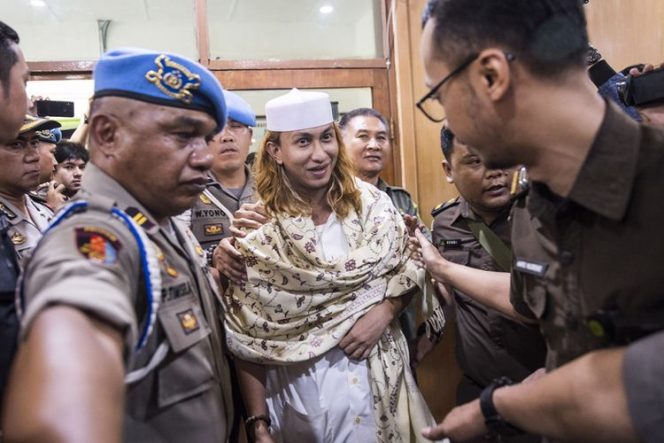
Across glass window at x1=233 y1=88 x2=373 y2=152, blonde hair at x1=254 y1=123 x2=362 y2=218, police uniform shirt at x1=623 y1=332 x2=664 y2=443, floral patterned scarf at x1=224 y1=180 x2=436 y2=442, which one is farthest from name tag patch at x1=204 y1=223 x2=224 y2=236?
police uniform shirt at x1=623 y1=332 x2=664 y2=443

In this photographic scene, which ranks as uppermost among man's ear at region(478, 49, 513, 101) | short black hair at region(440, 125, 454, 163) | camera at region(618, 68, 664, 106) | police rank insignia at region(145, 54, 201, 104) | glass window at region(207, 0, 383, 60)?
glass window at region(207, 0, 383, 60)

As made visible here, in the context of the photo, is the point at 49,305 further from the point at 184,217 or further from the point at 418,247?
the point at 184,217

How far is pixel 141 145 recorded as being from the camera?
117 cm

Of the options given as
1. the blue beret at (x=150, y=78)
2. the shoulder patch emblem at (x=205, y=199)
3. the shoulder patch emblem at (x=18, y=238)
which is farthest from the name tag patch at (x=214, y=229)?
the blue beret at (x=150, y=78)

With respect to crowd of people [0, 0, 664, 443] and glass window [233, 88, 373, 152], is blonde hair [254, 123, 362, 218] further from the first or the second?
glass window [233, 88, 373, 152]

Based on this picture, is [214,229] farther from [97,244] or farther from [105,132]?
[97,244]

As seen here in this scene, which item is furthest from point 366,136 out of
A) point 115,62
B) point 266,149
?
point 115,62

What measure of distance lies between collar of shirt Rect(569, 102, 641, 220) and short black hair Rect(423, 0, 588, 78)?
0.14 m

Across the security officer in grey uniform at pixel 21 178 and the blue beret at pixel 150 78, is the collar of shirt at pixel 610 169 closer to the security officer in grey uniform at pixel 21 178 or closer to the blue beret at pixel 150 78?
the blue beret at pixel 150 78

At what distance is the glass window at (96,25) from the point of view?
3.82m

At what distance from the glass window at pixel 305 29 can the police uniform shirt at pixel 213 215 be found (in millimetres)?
1623

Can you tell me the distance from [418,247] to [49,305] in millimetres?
1611

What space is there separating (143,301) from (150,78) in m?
0.50

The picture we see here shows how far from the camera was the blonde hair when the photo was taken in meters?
2.15
